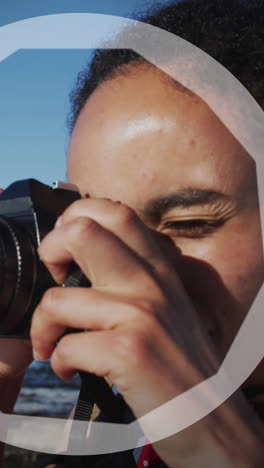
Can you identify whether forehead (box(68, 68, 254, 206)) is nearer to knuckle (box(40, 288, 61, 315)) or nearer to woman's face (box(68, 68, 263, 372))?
woman's face (box(68, 68, 263, 372))

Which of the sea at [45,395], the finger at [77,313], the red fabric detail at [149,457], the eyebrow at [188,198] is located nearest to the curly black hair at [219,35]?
the eyebrow at [188,198]

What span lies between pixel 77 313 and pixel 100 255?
74 mm

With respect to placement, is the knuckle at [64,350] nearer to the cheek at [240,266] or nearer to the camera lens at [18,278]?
the camera lens at [18,278]

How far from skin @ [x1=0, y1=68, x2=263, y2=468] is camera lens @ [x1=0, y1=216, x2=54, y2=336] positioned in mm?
41

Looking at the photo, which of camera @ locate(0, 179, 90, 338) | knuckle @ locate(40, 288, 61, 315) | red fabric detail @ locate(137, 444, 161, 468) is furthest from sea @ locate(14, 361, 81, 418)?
knuckle @ locate(40, 288, 61, 315)

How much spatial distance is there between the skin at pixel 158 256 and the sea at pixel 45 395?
2.91m

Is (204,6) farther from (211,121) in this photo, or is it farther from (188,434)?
(188,434)

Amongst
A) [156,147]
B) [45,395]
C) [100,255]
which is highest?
[156,147]

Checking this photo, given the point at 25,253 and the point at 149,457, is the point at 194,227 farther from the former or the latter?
the point at 149,457

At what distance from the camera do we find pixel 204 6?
896 mm

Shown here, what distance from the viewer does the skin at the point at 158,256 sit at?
0.51 m

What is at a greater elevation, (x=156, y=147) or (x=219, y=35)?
(x=219, y=35)

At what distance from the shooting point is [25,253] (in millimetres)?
652

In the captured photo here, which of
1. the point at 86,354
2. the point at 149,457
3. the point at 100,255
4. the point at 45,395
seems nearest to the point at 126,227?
the point at 100,255
